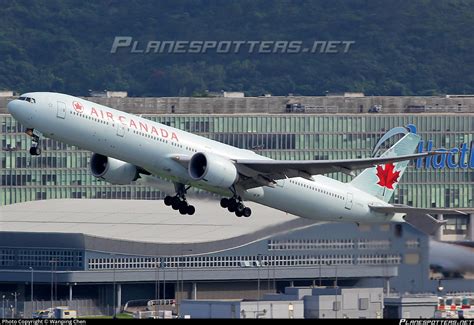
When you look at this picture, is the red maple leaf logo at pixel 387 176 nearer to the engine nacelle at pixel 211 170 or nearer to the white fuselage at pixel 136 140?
the white fuselage at pixel 136 140

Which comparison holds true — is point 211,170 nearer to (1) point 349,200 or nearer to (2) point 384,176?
(1) point 349,200

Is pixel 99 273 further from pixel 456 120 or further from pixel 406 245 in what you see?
pixel 456 120

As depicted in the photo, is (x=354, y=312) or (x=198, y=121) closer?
(x=354, y=312)

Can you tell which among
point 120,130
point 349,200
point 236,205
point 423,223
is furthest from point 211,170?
point 423,223

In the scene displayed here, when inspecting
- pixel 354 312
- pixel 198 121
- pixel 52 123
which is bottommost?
pixel 354 312

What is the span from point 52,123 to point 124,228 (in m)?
40.3

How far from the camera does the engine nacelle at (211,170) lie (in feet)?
284

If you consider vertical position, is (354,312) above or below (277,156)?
below

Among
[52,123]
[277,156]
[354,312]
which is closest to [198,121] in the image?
[277,156]

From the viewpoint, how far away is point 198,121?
486 ft

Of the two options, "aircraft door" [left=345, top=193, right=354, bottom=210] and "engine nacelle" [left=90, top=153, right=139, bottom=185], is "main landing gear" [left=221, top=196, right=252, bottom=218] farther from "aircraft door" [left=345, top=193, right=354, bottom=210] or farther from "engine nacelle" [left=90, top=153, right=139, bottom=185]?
"aircraft door" [left=345, top=193, right=354, bottom=210]

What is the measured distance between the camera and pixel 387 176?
100 metres

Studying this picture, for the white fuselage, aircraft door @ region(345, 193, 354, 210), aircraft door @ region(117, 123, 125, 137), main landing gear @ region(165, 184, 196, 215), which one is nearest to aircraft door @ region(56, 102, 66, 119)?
the white fuselage

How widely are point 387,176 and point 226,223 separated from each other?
74.9 feet
